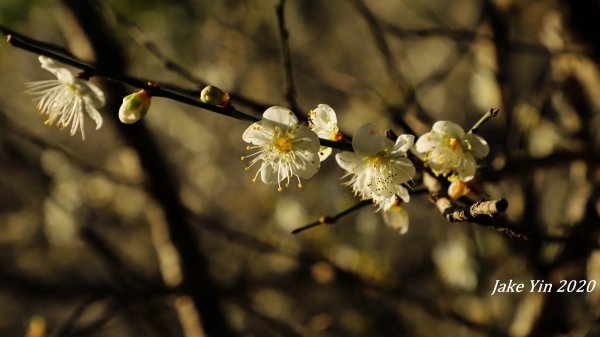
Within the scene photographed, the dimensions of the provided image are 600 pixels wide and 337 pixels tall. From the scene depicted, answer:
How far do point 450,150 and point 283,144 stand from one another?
1.22ft

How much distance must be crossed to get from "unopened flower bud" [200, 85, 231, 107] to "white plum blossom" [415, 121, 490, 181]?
1.36 feet

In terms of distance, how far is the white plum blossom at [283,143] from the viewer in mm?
1065

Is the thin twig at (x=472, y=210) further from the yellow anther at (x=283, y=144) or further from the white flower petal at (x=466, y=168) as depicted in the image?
the yellow anther at (x=283, y=144)

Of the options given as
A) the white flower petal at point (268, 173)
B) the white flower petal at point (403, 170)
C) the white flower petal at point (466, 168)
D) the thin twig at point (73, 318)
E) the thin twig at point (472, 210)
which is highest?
the white flower petal at point (466, 168)

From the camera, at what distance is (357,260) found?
2996 millimetres

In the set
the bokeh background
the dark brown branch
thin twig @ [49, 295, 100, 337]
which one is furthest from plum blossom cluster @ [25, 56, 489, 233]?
the dark brown branch

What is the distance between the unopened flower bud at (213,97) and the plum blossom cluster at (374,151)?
101 millimetres

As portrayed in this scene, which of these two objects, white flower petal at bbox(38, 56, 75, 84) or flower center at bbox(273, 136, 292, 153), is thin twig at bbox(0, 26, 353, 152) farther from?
flower center at bbox(273, 136, 292, 153)

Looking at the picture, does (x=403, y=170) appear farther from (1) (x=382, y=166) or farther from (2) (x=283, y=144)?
(2) (x=283, y=144)

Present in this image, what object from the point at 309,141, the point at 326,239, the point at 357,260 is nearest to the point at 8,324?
the point at 326,239

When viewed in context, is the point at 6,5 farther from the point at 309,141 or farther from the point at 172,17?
the point at 309,141

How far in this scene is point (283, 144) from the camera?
1201 mm

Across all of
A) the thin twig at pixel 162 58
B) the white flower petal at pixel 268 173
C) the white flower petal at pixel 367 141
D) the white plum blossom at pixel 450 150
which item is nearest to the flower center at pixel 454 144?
the white plum blossom at pixel 450 150

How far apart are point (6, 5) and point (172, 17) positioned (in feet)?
3.08
